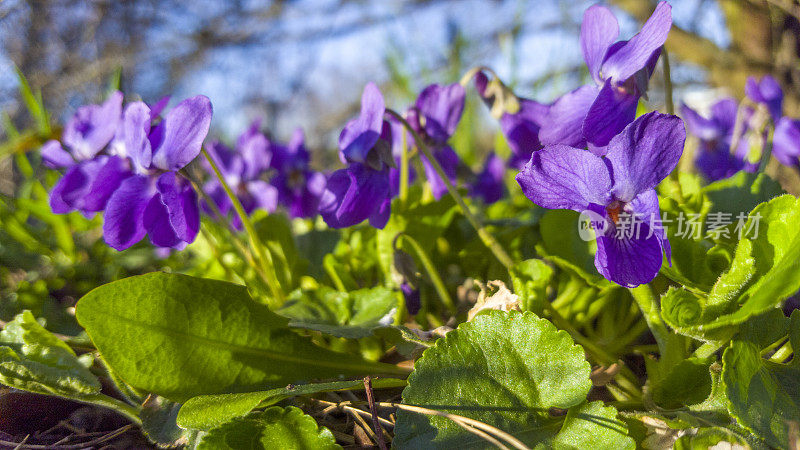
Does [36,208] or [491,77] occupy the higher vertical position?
[491,77]

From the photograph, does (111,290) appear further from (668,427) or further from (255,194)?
(255,194)

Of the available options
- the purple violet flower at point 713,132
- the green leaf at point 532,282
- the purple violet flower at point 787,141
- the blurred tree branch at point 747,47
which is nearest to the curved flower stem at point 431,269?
the green leaf at point 532,282

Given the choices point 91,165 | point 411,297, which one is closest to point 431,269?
point 411,297

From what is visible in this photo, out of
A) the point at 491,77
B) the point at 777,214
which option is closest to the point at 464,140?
the point at 491,77

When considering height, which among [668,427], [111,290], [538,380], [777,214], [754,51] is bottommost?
[754,51]

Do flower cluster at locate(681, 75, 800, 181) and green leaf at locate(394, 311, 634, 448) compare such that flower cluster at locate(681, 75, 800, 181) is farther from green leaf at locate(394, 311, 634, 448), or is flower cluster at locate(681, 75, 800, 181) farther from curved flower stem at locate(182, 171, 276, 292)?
curved flower stem at locate(182, 171, 276, 292)

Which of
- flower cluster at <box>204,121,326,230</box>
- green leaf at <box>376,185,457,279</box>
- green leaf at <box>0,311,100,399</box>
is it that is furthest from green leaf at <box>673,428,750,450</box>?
flower cluster at <box>204,121,326,230</box>

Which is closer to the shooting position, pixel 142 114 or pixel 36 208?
pixel 142 114
